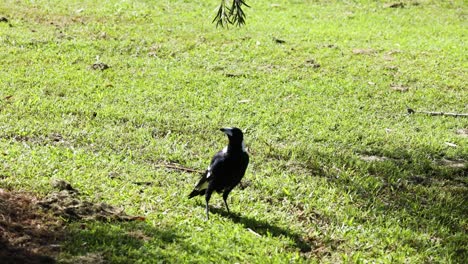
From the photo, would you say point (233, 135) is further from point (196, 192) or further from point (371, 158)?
point (371, 158)

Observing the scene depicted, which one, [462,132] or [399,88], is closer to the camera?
[462,132]

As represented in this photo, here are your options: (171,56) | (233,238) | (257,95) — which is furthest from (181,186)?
(171,56)

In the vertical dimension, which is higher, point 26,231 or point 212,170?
point 212,170

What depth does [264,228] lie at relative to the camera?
20.6ft

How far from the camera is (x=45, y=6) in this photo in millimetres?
15016

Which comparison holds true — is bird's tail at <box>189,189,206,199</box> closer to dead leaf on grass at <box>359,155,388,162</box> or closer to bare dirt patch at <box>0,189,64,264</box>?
bare dirt patch at <box>0,189,64,264</box>

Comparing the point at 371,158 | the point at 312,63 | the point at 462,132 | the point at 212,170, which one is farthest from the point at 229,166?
the point at 312,63

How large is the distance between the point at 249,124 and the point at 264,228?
128 inches

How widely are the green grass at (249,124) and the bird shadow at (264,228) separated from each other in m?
0.02

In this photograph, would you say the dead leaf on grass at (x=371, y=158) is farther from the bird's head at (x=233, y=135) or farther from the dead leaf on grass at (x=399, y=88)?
the dead leaf on grass at (x=399, y=88)

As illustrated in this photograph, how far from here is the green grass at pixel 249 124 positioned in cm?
618

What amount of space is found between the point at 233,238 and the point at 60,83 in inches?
219

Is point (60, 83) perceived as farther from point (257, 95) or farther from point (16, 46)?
point (257, 95)

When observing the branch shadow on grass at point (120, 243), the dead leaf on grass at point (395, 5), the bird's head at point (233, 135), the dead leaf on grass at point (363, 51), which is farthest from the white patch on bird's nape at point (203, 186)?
the dead leaf on grass at point (395, 5)
